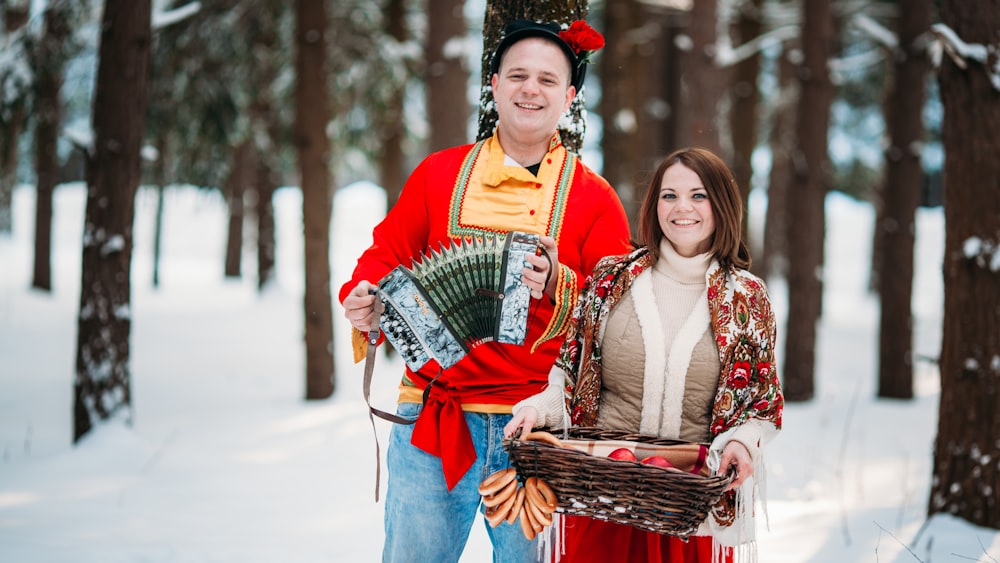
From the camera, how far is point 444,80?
32.7 ft

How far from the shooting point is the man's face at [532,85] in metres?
2.79

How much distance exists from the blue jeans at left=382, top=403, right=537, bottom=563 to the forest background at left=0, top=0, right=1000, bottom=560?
1.13 meters

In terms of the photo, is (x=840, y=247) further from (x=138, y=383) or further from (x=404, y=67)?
(x=138, y=383)

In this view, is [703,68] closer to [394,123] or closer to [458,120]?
[458,120]

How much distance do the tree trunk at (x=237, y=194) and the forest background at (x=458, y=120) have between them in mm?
120

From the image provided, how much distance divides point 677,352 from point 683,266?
0.93 feet

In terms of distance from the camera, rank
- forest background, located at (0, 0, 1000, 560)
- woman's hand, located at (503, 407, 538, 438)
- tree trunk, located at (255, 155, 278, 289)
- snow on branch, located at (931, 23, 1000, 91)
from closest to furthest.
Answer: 1. woman's hand, located at (503, 407, 538, 438)
2. snow on branch, located at (931, 23, 1000, 91)
3. forest background, located at (0, 0, 1000, 560)
4. tree trunk, located at (255, 155, 278, 289)

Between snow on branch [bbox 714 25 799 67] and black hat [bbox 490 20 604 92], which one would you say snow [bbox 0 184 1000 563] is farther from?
snow on branch [bbox 714 25 799 67]

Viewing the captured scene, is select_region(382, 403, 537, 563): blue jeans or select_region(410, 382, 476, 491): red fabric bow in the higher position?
select_region(410, 382, 476, 491): red fabric bow

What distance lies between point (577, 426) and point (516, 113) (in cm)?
103

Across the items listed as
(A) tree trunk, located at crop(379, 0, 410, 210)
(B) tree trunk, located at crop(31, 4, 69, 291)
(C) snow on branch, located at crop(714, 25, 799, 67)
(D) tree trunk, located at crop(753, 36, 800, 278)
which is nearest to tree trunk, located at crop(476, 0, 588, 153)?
(C) snow on branch, located at crop(714, 25, 799, 67)

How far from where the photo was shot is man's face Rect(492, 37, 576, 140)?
279 cm

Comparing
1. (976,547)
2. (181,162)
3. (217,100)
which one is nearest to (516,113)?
(976,547)

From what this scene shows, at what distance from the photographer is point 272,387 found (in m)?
10.3
